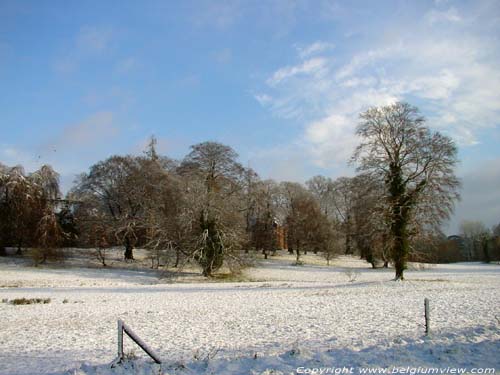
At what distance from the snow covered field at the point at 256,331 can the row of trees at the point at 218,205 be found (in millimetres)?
5718

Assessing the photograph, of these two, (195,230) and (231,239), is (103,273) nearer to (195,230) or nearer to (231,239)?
(195,230)

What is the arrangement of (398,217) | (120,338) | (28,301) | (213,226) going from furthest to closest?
1. (213,226)
2. (398,217)
3. (28,301)
4. (120,338)

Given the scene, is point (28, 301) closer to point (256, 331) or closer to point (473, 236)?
point (256, 331)

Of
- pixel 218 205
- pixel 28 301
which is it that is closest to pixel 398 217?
pixel 218 205

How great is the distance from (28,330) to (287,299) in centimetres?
1132

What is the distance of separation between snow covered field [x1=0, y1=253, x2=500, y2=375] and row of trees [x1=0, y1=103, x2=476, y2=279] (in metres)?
5.72

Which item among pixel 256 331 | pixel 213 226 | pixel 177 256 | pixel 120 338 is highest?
pixel 213 226

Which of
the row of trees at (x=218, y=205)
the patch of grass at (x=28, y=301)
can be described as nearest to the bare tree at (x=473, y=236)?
the row of trees at (x=218, y=205)

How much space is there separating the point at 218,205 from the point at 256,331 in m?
23.9

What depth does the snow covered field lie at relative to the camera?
323 inches

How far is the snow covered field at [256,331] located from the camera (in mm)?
8195

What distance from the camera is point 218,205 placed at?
3600 centimetres

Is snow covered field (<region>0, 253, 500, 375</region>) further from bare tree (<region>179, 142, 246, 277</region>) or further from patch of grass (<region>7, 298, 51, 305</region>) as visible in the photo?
bare tree (<region>179, 142, 246, 277</region>)

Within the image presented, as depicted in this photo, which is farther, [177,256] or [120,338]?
[177,256]
